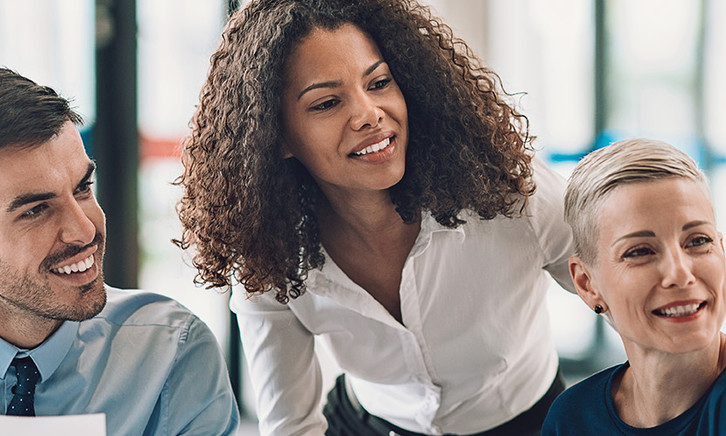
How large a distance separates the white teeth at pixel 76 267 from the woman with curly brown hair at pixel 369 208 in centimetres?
31

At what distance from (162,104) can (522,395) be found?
7.94 feet

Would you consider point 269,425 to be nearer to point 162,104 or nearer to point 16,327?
point 16,327

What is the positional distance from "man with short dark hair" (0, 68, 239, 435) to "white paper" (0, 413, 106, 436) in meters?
0.08

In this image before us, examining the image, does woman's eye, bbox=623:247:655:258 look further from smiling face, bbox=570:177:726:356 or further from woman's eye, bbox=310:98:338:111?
woman's eye, bbox=310:98:338:111

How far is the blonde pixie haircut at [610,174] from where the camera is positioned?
1302 mm

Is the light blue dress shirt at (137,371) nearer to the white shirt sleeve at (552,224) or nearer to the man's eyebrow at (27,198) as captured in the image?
the man's eyebrow at (27,198)

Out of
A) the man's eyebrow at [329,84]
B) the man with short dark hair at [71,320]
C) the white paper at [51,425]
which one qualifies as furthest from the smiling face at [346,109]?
the white paper at [51,425]

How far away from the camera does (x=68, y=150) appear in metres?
1.46

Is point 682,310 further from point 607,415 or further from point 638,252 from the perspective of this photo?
point 607,415

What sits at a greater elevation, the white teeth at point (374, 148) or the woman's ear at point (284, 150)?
the white teeth at point (374, 148)

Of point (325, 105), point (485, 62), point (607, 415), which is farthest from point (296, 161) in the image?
point (485, 62)

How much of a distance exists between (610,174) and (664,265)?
6.7 inches

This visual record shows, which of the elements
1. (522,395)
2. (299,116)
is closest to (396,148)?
(299,116)

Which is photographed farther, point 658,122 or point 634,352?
point 658,122
